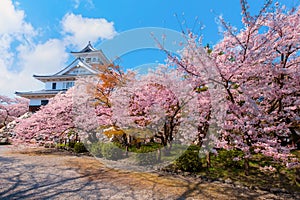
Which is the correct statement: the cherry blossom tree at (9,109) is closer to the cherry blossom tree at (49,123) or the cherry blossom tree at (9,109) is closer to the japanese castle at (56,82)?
the japanese castle at (56,82)

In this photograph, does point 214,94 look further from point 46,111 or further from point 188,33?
point 46,111

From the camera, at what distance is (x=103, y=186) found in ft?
14.8

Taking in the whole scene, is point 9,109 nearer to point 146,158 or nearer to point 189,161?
point 146,158

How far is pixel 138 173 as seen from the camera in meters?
5.82

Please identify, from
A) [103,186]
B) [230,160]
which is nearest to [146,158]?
[103,186]

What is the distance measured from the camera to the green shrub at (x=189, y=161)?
5.82 metres

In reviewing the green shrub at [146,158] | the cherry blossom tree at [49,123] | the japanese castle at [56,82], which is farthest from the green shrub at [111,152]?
the japanese castle at [56,82]

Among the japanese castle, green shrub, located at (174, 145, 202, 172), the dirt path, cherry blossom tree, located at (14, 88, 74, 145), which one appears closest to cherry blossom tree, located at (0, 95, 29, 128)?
the japanese castle

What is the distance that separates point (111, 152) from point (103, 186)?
3560mm

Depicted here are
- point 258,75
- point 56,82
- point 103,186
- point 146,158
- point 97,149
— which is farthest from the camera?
point 56,82

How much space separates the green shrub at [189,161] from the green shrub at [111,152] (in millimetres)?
2902

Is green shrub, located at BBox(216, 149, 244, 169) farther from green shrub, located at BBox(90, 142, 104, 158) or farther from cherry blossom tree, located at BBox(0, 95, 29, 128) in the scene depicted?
cherry blossom tree, located at BBox(0, 95, 29, 128)

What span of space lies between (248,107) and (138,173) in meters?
3.57

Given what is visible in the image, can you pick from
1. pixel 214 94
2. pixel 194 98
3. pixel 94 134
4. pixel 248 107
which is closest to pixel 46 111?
pixel 94 134
